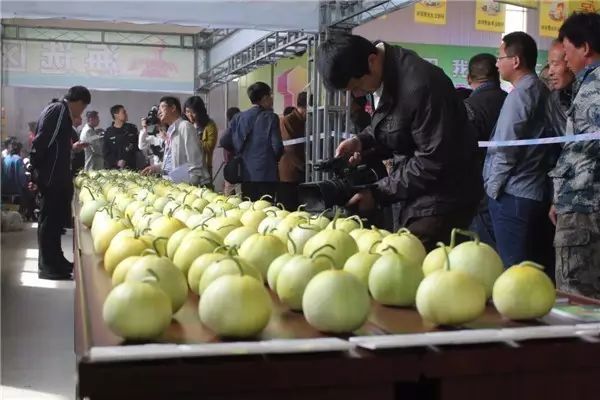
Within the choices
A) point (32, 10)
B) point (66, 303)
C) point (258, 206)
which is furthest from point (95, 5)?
point (258, 206)

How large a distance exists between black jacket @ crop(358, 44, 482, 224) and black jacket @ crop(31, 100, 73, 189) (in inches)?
149

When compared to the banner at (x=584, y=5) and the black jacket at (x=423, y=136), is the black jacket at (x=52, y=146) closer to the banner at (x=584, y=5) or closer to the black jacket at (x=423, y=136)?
the black jacket at (x=423, y=136)

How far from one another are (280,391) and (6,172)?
36.8 feet

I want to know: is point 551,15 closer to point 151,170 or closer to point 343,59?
point 151,170

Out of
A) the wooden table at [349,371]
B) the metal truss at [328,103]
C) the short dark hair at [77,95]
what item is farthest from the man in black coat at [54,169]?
the wooden table at [349,371]

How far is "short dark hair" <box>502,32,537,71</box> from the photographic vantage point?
340 centimetres

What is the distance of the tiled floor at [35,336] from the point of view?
331cm

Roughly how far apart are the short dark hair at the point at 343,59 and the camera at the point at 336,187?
0.32 metres

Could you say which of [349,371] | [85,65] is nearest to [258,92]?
[349,371]


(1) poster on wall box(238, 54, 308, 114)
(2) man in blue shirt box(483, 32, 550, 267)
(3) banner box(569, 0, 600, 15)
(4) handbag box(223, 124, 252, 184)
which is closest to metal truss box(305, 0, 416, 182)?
(4) handbag box(223, 124, 252, 184)

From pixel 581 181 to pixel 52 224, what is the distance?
433 centimetres

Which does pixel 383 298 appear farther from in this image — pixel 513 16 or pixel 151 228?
pixel 513 16

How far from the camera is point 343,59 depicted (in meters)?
2.23

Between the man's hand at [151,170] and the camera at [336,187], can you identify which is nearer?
the camera at [336,187]
